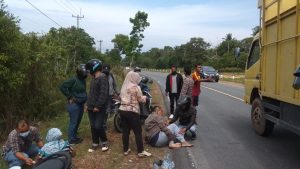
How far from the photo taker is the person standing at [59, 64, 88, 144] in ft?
30.5

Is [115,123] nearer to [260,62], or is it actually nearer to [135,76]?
[135,76]

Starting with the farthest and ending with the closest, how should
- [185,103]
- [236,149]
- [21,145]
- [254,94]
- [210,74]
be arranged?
[210,74] < [254,94] < [185,103] < [236,149] < [21,145]

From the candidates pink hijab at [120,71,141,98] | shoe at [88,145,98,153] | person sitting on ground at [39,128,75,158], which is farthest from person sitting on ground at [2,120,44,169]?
pink hijab at [120,71,141,98]

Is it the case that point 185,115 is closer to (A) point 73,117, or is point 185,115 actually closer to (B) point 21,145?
(A) point 73,117

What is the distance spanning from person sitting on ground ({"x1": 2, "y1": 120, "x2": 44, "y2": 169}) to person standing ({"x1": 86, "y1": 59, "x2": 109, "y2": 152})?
134cm

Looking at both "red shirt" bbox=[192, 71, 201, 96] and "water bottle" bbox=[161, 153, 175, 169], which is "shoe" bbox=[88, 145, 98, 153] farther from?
"red shirt" bbox=[192, 71, 201, 96]

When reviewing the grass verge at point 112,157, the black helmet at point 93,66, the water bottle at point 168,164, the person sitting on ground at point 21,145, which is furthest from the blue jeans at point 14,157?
the water bottle at point 168,164

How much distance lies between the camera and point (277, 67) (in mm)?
8672

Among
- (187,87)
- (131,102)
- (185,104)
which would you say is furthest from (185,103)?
(131,102)

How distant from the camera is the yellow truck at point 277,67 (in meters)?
7.71

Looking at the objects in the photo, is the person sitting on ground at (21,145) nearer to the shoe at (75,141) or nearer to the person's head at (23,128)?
the person's head at (23,128)

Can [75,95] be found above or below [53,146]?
above

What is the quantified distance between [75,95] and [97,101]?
0.93 meters

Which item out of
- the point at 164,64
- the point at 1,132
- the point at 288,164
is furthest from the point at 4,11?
the point at 164,64
